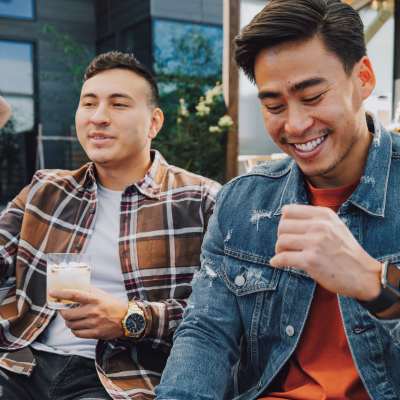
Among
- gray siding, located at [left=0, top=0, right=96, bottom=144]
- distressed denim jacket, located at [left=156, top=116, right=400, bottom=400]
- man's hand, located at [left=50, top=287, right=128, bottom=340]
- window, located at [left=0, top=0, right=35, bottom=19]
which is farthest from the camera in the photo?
gray siding, located at [left=0, top=0, right=96, bottom=144]

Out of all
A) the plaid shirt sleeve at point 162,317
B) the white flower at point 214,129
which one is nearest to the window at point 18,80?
the white flower at point 214,129

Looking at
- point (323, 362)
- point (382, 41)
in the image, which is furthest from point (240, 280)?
point (382, 41)

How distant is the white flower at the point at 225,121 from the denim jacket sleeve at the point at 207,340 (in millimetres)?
5401

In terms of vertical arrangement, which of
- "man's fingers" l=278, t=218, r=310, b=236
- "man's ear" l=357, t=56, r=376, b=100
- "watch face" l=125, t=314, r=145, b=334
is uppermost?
"man's ear" l=357, t=56, r=376, b=100

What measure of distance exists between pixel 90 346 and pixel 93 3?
784cm

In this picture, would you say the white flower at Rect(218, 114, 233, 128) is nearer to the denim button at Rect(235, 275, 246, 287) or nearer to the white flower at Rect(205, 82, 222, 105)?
the white flower at Rect(205, 82, 222, 105)

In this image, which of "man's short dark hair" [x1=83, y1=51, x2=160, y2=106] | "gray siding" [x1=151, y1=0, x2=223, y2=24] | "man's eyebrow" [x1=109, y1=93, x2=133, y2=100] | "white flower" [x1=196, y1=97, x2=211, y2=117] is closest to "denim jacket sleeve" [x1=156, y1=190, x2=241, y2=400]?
"man's eyebrow" [x1=109, y1=93, x2=133, y2=100]

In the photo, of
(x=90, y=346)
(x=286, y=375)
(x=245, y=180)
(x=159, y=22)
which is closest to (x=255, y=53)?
(x=245, y=180)

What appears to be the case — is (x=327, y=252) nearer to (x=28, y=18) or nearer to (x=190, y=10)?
(x=190, y=10)

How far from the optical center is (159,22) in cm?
775

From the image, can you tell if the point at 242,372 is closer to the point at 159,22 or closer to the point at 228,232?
the point at 228,232

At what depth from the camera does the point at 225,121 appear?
6898 mm

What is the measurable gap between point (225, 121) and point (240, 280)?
553cm

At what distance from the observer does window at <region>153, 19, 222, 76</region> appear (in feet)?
24.9
